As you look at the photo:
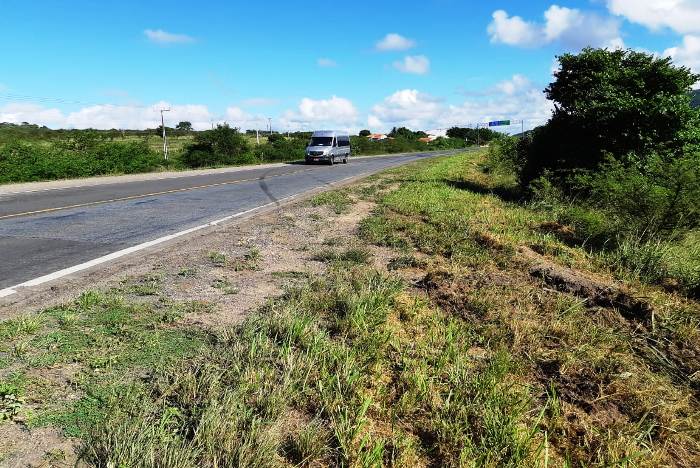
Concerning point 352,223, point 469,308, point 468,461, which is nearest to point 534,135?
point 352,223

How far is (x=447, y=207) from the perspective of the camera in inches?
391

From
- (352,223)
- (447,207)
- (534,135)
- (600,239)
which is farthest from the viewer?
(534,135)

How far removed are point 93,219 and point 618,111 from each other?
1221 cm

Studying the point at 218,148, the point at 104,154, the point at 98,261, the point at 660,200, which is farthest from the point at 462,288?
the point at 218,148

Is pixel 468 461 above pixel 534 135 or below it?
below

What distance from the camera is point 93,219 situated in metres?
8.84

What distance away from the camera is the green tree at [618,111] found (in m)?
9.80

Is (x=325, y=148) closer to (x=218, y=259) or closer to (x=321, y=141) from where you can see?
(x=321, y=141)

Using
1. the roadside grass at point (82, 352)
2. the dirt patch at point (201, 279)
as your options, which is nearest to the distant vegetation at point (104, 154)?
the dirt patch at point (201, 279)

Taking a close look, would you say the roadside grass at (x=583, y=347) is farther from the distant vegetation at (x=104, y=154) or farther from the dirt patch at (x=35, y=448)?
the distant vegetation at (x=104, y=154)

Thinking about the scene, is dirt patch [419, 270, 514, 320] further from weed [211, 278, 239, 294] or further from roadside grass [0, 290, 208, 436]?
roadside grass [0, 290, 208, 436]

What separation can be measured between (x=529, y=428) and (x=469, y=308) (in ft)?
5.68

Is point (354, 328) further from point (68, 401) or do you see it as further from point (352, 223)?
point (352, 223)

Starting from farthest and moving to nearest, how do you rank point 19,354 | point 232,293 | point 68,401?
point 232,293, point 19,354, point 68,401
